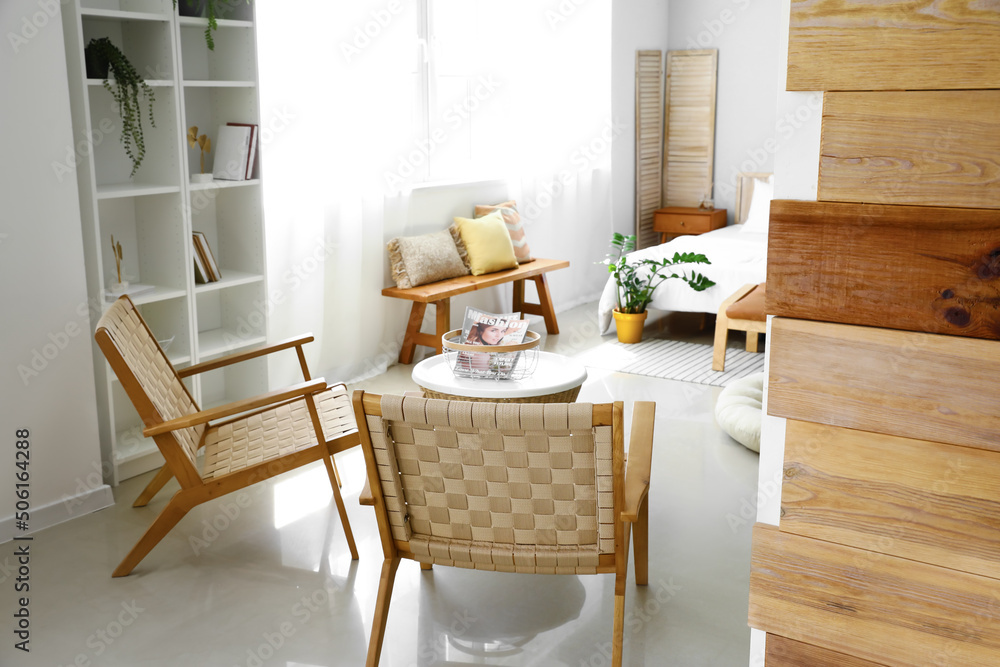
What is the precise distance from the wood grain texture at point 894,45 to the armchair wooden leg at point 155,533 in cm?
220

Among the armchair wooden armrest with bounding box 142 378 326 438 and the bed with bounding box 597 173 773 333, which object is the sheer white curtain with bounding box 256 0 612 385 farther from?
the armchair wooden armrest with bounding box 142 378 326 438

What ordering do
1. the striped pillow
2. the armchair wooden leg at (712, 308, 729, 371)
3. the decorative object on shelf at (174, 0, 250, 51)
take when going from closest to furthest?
the decorative object on shelf at (174, 0, 250, 51), the armchair wooden leg at (712, 308, 729, 371), the striped pillow

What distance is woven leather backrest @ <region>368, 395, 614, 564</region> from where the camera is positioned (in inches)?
74.8

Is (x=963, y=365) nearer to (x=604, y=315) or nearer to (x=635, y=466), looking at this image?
(x=635, y=466)

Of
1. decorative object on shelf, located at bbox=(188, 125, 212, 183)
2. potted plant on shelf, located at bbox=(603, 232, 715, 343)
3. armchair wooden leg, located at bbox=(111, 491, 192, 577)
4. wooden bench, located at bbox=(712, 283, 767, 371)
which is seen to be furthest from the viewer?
potted plant on shelf, located at bbox=(603, 232, 715, 343)

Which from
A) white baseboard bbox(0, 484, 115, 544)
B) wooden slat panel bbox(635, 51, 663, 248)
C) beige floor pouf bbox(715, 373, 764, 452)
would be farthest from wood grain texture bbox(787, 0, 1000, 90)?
wooden slat panel bbox(635, 51, 663, 248)

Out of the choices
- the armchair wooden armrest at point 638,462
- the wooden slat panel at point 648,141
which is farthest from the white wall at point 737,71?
the armchair wooden armrest at point 638,462

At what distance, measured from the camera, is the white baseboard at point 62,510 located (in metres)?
2.96

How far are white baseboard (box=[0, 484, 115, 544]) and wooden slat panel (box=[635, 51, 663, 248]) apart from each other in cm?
511

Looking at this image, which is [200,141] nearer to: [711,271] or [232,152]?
[232,152]

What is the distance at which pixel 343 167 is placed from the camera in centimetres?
465

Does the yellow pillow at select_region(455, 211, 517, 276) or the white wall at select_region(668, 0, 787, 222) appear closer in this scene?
the yellow pillow at select_region(455, 211, 517, 276)

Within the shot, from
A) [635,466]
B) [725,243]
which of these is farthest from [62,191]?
[725,243]

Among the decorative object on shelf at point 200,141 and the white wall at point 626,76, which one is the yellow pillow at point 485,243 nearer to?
the decorative object on shelf at point 200,141
